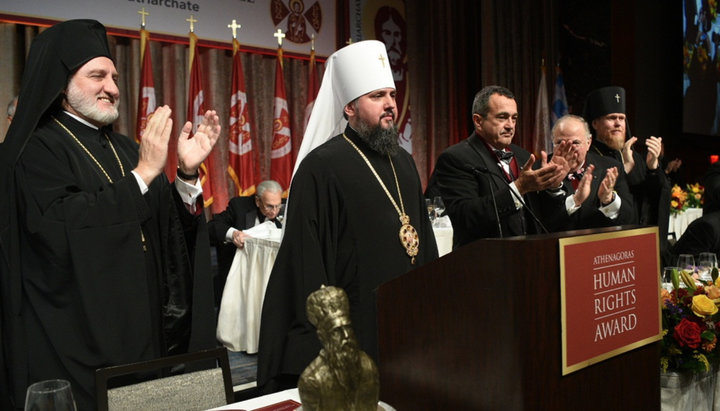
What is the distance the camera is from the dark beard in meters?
2.85

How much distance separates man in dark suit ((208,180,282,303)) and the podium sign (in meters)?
4.66

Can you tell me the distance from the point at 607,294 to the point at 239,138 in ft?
23.0

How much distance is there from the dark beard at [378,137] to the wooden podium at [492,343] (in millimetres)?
1433

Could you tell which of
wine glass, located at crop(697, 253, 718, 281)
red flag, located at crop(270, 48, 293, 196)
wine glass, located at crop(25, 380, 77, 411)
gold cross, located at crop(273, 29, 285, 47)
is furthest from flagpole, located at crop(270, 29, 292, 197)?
wine glass, located at crop(25, 380, 77, 411)

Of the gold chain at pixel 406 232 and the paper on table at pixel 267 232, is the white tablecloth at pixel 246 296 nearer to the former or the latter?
the paper on table at pixel 267 232

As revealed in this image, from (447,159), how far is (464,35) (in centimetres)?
772

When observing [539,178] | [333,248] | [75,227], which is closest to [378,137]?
[333,248]

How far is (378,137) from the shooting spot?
2.85 meters

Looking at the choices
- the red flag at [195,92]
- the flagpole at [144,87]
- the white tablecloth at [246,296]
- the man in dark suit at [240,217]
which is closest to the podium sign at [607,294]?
the white tablecloth at [246,296]

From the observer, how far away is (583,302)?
4.09 feet

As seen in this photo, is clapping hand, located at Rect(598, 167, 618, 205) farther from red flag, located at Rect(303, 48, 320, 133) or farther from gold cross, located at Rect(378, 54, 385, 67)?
red flag, located at Rect(303, 48, 320, 133)

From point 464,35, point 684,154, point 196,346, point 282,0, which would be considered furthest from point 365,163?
point 684,154

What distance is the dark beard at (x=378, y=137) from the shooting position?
112 inches

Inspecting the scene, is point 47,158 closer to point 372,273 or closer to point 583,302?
point 372,273
